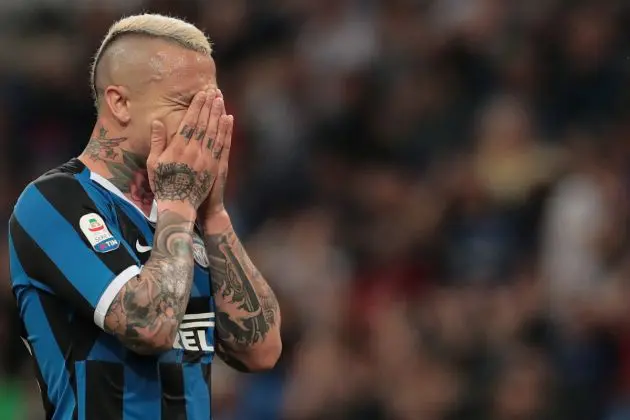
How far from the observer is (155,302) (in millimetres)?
3668

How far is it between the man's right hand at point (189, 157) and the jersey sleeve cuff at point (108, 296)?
0.98ft

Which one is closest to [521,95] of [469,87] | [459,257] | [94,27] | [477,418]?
[469,87]

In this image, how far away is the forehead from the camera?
402cm

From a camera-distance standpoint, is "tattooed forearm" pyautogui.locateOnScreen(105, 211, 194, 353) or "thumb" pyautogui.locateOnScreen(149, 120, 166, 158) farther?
"thumb" pyautogui.locateOnScreen(149, 120, 166, 158)

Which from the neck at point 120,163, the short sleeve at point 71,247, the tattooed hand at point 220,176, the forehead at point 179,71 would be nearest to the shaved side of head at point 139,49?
the forehead at point 179,71

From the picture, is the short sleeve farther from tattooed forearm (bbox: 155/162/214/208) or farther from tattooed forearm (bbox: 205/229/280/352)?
tattooed forearm (bbox: 205/229/280/352)

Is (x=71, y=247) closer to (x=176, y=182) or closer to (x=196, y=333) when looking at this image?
(x=176, y=182)

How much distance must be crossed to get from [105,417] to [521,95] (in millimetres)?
7847

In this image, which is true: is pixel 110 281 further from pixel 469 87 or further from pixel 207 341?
pixel 469 87

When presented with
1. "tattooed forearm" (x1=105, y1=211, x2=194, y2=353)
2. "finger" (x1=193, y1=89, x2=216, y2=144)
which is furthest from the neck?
"tattooed forearm" (x1=105, y1=211, x2=194, y2=353)

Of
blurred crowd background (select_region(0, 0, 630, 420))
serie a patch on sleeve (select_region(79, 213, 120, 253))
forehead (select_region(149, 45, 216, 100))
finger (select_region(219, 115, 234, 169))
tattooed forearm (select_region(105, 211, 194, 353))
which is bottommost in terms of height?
blurred crowd background (select_region(0, 0, 630, 420))

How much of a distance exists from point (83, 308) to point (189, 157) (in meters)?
0.58

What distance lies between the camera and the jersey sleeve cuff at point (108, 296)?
3.68 m

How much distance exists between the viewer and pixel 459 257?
33.3 feet
